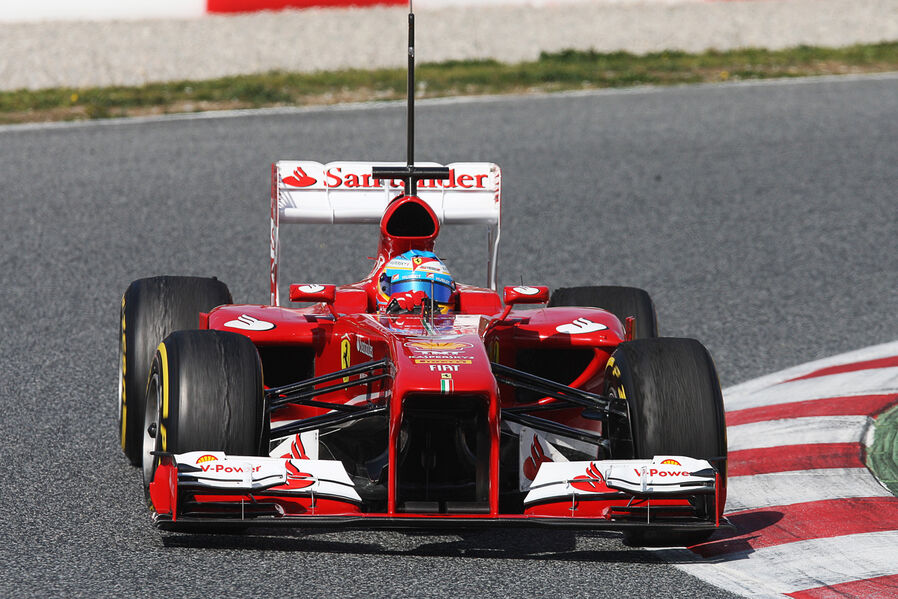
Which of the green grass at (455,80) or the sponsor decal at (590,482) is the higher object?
the green grass at (455,80)

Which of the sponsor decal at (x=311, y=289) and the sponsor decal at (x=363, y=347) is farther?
the sponsor decal at (x=311, y=289)

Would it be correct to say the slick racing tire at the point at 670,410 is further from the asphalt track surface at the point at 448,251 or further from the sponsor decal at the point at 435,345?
the sponsor decal at the point at 435,345

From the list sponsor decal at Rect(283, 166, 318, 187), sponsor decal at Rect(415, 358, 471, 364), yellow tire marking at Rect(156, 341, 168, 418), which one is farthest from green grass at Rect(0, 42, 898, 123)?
sponsor decal at Rect(415, 358, 471, 364)

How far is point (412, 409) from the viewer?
208 inches

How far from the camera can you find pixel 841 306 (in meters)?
9.74

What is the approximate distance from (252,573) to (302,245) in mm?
6270

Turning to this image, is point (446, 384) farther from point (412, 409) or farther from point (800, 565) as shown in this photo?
point (800, 565)


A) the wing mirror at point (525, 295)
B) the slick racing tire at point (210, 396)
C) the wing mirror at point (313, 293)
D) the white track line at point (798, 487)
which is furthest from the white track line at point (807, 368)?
the slick racing tire at point (210, 396)

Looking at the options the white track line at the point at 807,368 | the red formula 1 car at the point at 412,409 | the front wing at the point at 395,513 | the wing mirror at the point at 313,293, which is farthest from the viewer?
the white track line at the point at 807,368

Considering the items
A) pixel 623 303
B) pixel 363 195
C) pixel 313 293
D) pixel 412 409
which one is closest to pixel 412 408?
pixel 412 409

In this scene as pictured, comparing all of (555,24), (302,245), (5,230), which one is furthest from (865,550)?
(555,24)

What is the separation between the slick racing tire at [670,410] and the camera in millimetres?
5289

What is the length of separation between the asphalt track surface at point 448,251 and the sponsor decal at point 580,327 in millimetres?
1033

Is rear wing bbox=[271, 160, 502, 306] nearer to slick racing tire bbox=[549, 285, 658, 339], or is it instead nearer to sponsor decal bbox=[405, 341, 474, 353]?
slick racing tire bbox=[549, 285, 658, 339]
